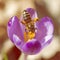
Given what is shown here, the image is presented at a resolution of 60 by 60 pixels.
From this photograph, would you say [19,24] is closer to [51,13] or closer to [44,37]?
[44,37]

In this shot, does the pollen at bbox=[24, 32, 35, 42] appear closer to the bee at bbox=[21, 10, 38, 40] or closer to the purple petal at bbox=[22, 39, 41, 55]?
the bee at bbox=[21, 10, 38, 40]

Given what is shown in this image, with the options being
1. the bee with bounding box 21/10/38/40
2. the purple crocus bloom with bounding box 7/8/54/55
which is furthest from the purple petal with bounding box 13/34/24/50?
the bee with bounding box 21/10/38/40

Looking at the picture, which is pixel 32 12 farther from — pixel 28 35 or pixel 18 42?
pixel 18 42


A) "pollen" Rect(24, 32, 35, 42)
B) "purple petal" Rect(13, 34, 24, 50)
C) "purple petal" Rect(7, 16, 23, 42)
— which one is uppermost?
"purple petal" Rect(7, 16, 23, 42)

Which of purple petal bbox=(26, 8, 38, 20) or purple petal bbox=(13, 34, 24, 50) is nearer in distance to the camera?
purple petal bbox=(13, 34, 24, 50)

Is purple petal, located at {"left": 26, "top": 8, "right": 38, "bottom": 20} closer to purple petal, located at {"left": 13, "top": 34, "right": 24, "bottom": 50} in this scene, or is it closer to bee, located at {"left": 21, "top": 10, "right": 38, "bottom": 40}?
bee, located at {"left": 21, "top": 10, "right": 38, "bottom": 40}

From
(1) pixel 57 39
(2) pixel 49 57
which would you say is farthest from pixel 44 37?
(1) pixel 57 39

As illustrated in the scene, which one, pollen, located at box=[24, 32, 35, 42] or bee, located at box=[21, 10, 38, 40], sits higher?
bee, located at box=[21, 10, 38, 40]
